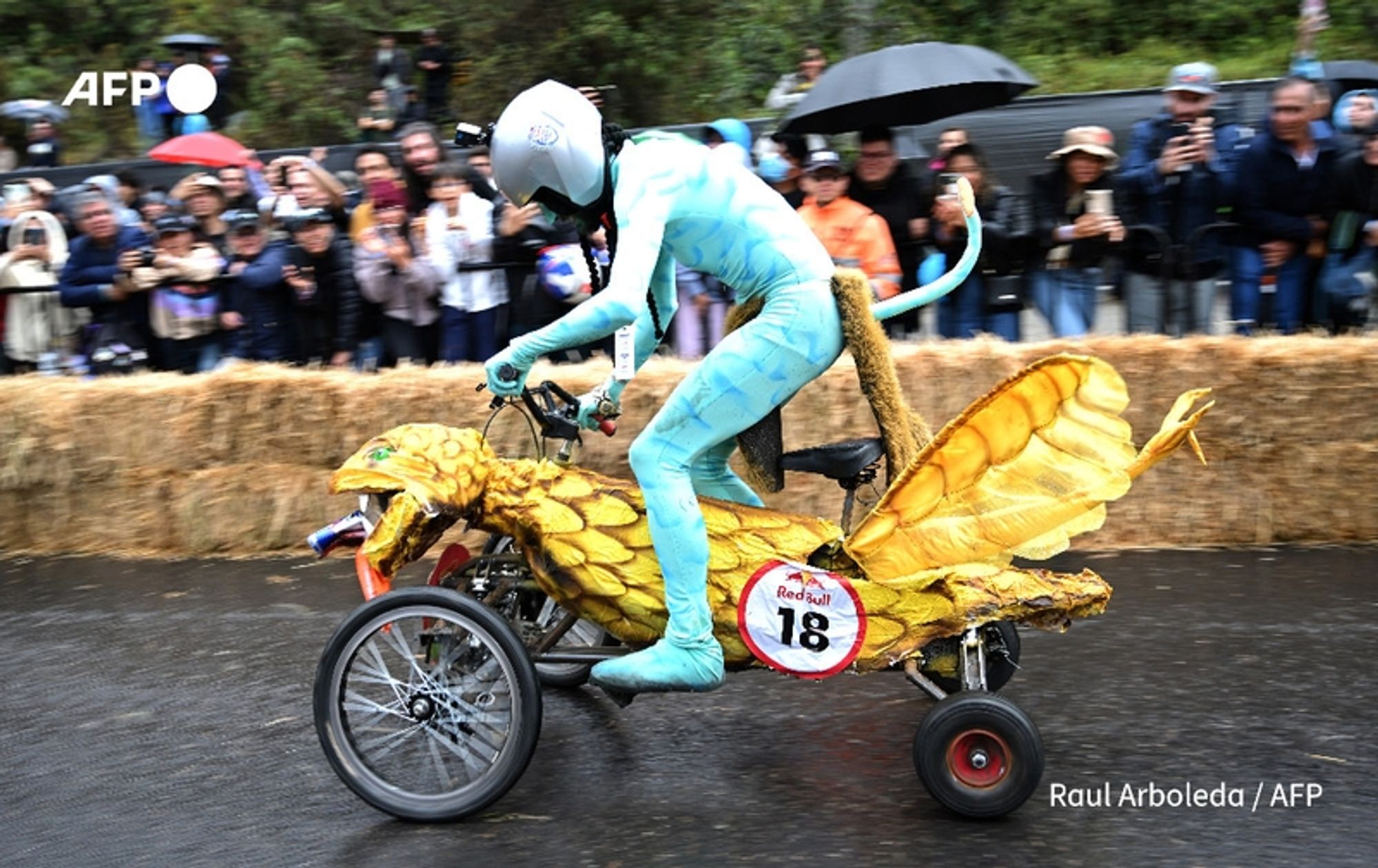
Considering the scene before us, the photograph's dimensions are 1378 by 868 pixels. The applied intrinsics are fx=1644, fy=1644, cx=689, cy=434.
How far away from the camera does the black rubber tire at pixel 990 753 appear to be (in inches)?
190

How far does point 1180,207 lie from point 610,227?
454cm

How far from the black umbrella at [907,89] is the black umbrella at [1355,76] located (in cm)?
222

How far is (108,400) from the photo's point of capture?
344 inches

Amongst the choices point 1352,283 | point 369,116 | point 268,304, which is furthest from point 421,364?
point 369,116

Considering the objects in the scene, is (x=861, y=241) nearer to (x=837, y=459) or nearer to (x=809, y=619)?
(x=837, y=459)

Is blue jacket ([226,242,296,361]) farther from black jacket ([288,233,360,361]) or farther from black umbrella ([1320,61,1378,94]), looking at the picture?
black umbrella ([1320,61,1378,94])

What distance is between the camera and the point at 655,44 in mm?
17359

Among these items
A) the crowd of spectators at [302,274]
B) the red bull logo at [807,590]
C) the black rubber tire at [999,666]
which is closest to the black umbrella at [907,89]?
the crowd of spectators at [302,274]

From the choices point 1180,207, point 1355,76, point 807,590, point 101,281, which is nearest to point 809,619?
point 807,590

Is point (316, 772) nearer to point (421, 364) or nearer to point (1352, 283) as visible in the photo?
point (421, 364)

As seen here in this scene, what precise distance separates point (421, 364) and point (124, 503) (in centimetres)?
175

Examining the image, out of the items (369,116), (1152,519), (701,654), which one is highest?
(369,116)

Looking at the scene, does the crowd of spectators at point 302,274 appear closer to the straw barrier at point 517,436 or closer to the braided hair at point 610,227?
the straw barrier at point 517,436

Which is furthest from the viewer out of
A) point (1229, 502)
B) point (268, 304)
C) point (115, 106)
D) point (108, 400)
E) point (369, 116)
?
point (115, 106)
